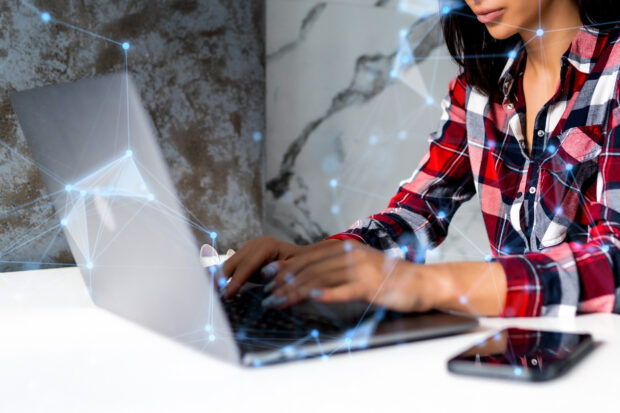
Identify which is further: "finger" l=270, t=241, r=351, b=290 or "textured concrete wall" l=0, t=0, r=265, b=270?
"textured concrete wall" l=0, t=0, r=265, b=270

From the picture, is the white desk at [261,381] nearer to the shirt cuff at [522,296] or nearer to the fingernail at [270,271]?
the shirt cuff at [522,296]

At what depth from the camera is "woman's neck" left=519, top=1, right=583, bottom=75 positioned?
3.05 feet

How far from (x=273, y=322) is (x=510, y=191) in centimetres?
63

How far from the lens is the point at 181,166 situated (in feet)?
4.30

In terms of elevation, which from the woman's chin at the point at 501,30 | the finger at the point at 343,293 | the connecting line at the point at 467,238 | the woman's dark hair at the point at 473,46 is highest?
the woman's chin at the point at 501,30

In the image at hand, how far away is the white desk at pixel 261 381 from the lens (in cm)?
37

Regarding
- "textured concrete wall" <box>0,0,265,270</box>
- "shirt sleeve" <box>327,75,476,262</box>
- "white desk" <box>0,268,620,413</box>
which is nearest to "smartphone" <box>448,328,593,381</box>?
"white desk" <box>0,268,620,413</box>

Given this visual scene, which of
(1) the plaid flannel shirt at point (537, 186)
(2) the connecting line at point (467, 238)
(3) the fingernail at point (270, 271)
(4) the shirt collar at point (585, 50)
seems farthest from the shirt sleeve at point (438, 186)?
(3) the fingernail at point (270, 271)

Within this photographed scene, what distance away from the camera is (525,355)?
0.43m

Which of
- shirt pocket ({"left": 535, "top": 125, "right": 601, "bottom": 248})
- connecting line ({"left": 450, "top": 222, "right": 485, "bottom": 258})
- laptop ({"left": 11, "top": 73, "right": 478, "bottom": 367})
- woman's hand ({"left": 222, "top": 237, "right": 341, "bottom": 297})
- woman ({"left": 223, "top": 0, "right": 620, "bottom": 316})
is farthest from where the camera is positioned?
connecting line ({"left": 450, "top": 222, "right": 485, "bottom": 258})

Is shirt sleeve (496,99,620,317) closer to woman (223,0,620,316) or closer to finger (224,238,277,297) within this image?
woman (223,0,620,316)

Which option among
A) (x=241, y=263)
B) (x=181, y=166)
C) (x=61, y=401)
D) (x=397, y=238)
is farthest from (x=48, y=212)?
(x=61, y=401)

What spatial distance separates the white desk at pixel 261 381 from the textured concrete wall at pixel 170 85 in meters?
0.62

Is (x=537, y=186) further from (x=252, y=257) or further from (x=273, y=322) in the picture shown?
(x=273, y=322)
